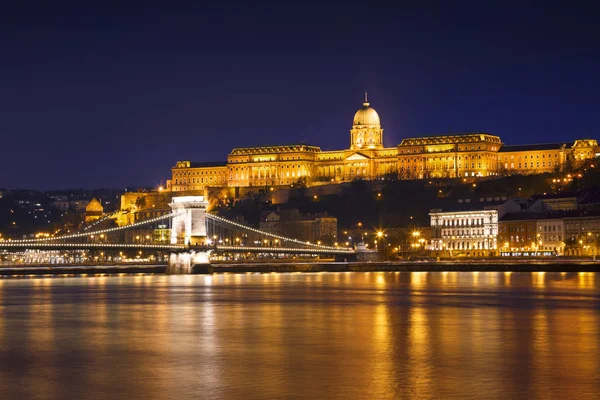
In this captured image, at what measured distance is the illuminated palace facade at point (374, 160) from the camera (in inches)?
5118

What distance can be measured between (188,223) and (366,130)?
274 feet

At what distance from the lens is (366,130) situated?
490 feet

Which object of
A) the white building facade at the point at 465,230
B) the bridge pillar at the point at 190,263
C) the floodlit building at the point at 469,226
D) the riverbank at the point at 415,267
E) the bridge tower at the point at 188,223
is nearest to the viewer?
the riverbank at the point at 415,267

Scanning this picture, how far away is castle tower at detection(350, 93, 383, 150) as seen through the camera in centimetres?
14888

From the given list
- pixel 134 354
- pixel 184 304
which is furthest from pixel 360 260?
pixel 134 354

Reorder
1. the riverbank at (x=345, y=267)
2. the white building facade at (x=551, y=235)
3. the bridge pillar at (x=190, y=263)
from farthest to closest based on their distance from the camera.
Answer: the white building facade at (x=551, y=235) → the bridge pillar at (x=190, y=263) → the riverbank at (x=345, y=267)

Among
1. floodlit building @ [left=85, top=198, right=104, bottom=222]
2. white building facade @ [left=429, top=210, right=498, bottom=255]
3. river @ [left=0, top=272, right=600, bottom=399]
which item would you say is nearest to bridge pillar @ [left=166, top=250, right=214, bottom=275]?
white building facade @ [left=429, top=210, right=498, bottom=255]

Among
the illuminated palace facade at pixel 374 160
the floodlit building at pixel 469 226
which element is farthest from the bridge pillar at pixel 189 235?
the illuminated palace facade at pixel 374 160

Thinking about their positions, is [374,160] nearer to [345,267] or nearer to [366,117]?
[366,117]

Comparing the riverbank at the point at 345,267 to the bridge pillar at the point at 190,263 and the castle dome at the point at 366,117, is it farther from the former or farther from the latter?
the castle dome at the point at 366,117

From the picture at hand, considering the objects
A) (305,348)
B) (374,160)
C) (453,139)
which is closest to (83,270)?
(305,348)

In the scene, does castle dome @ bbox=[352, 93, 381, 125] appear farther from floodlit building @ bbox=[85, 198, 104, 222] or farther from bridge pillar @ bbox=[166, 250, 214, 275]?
bridge pillar @ bbox=[166, 250, 214, 275]

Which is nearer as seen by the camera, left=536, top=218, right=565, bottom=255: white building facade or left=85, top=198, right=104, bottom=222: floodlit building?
left=536, top=218, right=565, bottom=255: white building facade

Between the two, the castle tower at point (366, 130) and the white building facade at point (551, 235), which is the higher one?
Result: the castle tower at point (366, 130)
